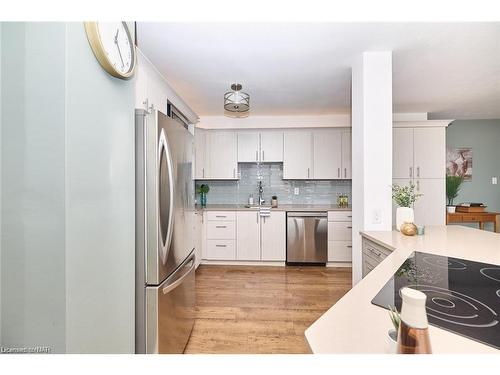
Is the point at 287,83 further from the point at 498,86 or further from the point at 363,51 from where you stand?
the point at 498,86

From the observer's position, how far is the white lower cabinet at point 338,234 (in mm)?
3863

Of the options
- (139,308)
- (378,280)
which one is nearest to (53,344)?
(139,308)

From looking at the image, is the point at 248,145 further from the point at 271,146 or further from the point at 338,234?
the point at 338,234

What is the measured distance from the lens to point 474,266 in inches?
48.8

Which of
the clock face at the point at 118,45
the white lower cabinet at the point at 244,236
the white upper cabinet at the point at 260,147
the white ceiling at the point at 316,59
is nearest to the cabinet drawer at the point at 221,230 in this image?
the white lower cabinet at the point at 244,236

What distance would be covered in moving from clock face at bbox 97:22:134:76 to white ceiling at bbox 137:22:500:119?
776mm

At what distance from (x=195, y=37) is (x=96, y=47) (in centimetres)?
118

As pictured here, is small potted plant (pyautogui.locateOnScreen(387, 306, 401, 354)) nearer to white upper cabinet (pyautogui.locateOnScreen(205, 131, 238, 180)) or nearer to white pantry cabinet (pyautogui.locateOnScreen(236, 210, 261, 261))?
white pantry cabinet (pyautogui.locateOnScreen(236, 210, 261, 261))

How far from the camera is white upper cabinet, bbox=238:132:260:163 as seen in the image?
4293 millimetres

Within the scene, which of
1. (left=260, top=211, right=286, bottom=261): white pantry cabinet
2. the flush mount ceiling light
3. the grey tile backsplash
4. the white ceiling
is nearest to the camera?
the white ceiling

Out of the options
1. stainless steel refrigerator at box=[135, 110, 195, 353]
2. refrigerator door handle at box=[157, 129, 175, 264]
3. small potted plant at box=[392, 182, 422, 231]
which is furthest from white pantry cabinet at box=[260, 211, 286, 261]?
refrigerator door handle at box=[157, 129, 175, 264]

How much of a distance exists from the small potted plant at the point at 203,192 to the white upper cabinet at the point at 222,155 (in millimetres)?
228

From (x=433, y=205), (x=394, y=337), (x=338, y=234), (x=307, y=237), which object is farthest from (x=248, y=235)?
(x=394, y=337)

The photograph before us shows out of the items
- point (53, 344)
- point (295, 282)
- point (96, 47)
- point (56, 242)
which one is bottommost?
point (295, 282)
